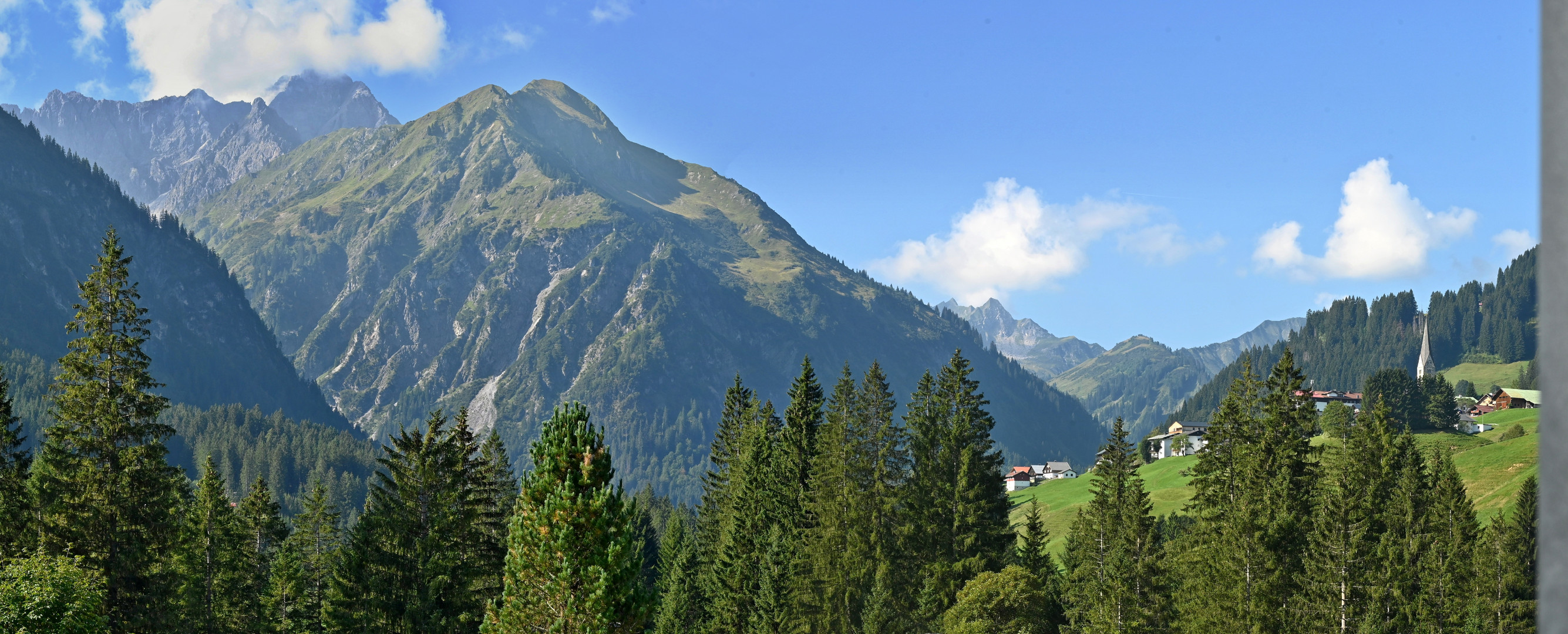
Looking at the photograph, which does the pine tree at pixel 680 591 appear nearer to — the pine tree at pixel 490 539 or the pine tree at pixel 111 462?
the pine tree at pixel 490 539

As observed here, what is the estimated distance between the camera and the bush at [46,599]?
1394 inches

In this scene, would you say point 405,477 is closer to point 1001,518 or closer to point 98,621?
point 98,621

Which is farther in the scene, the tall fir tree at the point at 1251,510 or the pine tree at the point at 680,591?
the pine tree at the point at 680,591

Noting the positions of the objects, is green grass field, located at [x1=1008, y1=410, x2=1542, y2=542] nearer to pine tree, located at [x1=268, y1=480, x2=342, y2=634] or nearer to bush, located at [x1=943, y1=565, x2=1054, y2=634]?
bush, located at [x1=943, y1=565, x2=1054, y2=634]

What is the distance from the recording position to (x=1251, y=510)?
59.8 m

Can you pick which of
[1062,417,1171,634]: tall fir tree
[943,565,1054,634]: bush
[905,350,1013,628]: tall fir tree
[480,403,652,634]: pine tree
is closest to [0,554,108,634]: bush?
[480,403,652,634]: pine tree

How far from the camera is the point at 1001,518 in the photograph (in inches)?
2788

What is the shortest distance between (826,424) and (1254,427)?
27077 mm

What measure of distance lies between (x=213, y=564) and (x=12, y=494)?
2450cm

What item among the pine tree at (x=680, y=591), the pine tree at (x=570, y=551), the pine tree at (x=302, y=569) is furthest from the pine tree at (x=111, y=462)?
the pine tree at (x=680, y=591)

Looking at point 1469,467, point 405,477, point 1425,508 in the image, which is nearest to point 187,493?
point 405,477

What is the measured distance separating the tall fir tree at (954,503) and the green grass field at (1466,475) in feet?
17.4

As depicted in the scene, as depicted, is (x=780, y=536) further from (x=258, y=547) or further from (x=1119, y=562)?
(x=258, y=547)

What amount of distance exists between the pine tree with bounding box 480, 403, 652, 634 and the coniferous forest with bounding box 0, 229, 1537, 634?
9 cm
